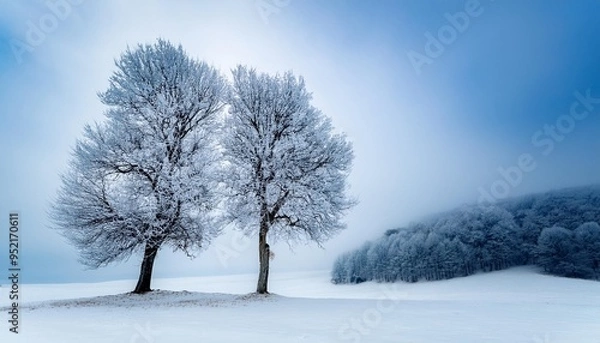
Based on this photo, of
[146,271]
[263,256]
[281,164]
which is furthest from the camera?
[263,256]

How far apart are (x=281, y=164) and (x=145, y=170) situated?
8.13 m

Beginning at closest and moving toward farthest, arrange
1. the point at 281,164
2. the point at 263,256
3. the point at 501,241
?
the point at 281,164 → the point at 263,256 → the point at 501,241

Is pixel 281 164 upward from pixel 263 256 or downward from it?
upward

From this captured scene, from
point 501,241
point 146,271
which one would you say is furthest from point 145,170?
point 501,241

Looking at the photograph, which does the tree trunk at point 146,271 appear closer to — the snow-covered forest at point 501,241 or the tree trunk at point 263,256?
the tree trunk at point 263,256

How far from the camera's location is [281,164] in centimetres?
2081

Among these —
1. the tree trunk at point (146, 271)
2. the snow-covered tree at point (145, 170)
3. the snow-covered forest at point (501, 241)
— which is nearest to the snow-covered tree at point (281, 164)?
the snow-covered tree at point (145, 170)

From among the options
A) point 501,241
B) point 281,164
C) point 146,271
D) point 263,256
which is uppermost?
point 281,164

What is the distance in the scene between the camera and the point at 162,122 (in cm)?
2125

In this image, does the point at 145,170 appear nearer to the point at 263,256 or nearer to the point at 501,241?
the point at 263,256

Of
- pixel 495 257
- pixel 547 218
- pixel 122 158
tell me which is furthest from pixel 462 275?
pixel 122 158

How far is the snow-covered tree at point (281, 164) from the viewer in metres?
20.9

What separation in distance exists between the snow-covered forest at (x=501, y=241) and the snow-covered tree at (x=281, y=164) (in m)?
54.6

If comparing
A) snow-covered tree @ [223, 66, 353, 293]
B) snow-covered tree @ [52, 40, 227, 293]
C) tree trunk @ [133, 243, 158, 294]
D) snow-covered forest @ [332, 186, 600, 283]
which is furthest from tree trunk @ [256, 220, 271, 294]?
snow-covered forest @ [332, 186, 600, 283]
